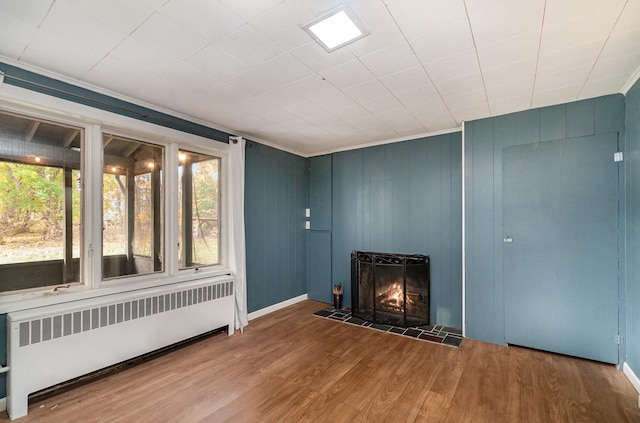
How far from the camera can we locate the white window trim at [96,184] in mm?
2186

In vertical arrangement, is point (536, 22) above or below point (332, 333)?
above

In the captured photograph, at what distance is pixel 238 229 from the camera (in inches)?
144

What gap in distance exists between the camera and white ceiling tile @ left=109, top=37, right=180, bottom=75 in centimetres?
189

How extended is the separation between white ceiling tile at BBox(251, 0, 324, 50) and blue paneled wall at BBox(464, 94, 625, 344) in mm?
2436

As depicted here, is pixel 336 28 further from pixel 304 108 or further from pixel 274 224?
pixel 274 224

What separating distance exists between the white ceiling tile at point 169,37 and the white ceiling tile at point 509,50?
1.90 meters

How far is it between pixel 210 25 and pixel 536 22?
1.92 metres

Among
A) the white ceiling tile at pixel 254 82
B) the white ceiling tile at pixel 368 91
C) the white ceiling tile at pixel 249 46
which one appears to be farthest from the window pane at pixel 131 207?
the white ceiling tile at pixel 368 91

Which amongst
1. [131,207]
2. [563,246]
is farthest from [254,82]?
[563,246]

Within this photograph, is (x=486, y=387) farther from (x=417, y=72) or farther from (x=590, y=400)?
(x=417, y=72)

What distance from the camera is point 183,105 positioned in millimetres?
2906

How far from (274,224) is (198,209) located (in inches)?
46.8

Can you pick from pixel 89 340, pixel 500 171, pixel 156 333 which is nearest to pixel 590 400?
A: pixel 500 171

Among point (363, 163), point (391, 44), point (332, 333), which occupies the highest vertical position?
point (391, 44)
